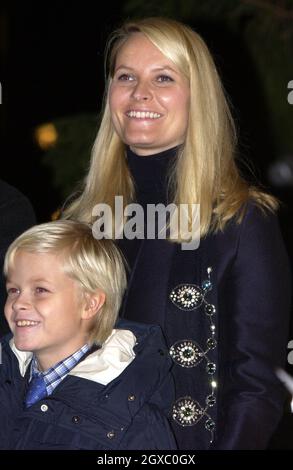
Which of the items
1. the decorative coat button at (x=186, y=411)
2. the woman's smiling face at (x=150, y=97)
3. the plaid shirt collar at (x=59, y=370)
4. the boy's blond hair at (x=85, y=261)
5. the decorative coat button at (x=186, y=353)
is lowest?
the decorative coat button at (x=186, y=411)

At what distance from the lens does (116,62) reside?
8.91ft

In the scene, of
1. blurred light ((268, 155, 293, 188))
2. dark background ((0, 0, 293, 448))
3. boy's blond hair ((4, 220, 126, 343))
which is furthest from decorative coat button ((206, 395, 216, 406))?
blurred light ((268, 155, 293, 188))

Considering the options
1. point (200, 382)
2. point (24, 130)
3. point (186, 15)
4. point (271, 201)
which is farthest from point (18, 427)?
point (24, 130)

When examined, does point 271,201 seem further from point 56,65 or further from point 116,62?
point 56,65

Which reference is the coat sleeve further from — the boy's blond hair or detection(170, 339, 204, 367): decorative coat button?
the boy's blond hair

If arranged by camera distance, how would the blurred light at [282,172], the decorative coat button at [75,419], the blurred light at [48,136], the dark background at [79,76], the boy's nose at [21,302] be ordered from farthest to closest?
the blurred light at [282,172]
the blurred light at [48,136]
the dark background at [79,76]
the boy's nose at [21,302]
the decorative coat button at [75,419]

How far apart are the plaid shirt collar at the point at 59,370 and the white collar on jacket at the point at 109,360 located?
3 cm

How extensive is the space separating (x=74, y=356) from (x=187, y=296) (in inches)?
12.2

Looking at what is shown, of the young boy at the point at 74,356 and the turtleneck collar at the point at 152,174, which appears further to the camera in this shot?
the turtleneck collar at the point at 152,174

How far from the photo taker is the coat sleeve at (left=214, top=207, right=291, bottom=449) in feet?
7.67

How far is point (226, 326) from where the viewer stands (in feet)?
8.00

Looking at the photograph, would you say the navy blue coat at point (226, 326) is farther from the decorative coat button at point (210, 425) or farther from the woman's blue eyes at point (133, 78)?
the woman's blue eyes at point (133, 78)

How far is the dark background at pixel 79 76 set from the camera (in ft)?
15.5

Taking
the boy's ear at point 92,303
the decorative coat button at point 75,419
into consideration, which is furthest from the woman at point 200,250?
the decorative coat button at point 75,419
